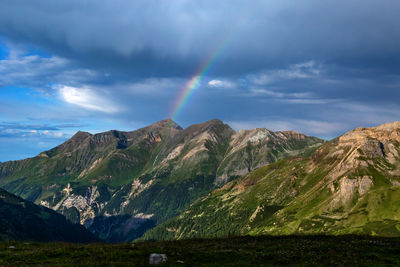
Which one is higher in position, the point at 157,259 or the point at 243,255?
the point at 157,259

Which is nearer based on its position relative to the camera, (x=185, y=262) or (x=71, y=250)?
(x=185, y=262)

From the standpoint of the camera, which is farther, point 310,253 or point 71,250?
point 71,250

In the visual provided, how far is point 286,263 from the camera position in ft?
128

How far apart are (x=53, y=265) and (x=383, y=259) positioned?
4133cm

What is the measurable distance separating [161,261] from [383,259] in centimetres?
2837

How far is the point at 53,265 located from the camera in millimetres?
37281

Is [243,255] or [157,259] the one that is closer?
[157,259]

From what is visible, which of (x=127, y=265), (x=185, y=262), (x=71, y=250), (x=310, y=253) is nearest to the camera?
(x=127, y=265)

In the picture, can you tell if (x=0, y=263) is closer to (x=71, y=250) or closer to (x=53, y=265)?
(x=53, y=265)

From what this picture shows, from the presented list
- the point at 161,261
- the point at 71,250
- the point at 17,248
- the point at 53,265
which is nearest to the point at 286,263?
the point at 161,261

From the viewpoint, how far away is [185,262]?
39750mm

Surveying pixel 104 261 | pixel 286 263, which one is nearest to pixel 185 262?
pixel 104 261

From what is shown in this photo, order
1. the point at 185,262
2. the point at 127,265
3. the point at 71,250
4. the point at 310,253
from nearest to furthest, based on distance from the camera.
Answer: the point at 127,265 → the point at 185,262 → the point at 310,253 → the point at 71,250

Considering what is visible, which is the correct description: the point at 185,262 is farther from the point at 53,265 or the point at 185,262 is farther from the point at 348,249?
the point at 348,249
